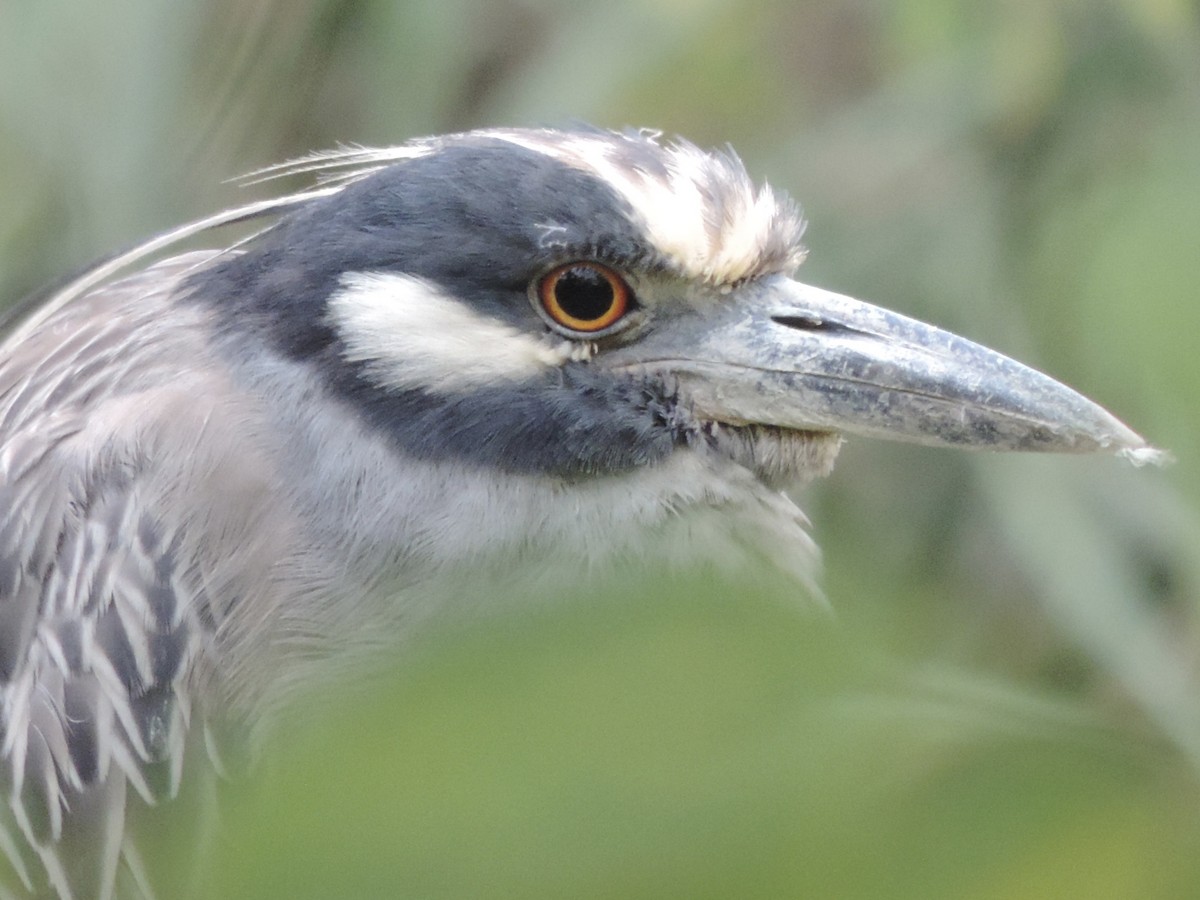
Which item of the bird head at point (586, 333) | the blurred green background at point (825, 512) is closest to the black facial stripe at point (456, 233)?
the bird head at point (586, 333)

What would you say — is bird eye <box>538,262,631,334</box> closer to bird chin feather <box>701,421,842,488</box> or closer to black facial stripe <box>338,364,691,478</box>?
black facial stripe <box>338,364,691,478</box>

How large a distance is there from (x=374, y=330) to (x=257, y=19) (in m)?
1.15

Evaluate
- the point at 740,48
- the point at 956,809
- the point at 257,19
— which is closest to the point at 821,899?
the point at 956,809

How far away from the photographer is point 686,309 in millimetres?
1853

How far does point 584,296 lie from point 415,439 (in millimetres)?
271

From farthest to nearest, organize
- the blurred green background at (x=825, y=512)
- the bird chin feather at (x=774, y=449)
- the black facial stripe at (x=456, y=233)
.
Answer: the bird chin feather at (x=774, y=449) < the black facial stripe at (x=456, y=233) < the blurred green background at (x=825, y=512)

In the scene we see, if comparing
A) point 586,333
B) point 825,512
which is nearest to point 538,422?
point 586,333

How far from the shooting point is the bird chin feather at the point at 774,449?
187 centimetres

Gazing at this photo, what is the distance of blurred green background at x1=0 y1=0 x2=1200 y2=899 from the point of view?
350 mm

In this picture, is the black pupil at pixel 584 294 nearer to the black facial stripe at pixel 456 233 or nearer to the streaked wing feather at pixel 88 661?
the black facial stripe at pixel 456 233

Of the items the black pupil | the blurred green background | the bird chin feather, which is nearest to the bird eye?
the black pupil

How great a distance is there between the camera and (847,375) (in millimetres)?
1816

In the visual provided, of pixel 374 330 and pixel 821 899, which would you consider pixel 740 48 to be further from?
pixel 821 899

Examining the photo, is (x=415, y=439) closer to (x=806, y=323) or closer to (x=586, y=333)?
(x=586, y=333)
